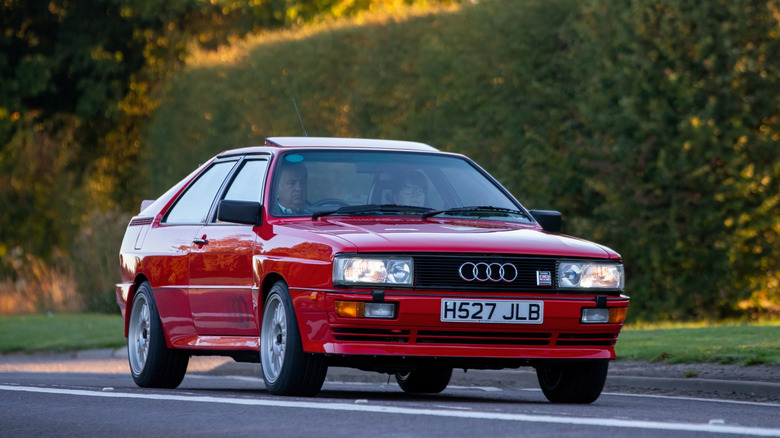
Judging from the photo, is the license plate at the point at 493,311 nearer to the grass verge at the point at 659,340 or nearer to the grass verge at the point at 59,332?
the grass verge at the point at 659,340

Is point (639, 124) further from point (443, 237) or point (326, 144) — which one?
point (443, 237)

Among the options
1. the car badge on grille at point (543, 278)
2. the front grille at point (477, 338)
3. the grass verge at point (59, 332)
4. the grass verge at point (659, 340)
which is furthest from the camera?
the grass verge at point (59, 332)

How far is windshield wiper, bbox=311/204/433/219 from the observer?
30.1 ft

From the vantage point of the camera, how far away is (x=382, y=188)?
9.54 metres

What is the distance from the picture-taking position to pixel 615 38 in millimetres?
16859

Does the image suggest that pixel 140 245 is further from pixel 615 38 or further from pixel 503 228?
pixel 615 38

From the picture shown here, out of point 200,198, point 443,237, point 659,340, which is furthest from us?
point 659,340

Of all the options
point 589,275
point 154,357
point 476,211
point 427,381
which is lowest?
point 427,381

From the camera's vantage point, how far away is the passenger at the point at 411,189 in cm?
951

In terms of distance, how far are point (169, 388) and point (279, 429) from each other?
147 inches

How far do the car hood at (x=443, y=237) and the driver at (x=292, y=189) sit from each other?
274mm

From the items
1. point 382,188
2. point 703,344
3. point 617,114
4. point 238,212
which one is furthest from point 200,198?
point 617,114

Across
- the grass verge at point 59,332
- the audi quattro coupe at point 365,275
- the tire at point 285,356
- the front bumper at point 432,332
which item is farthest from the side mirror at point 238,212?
the grass verge at point 59,332

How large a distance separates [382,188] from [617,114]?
7.80 meters
